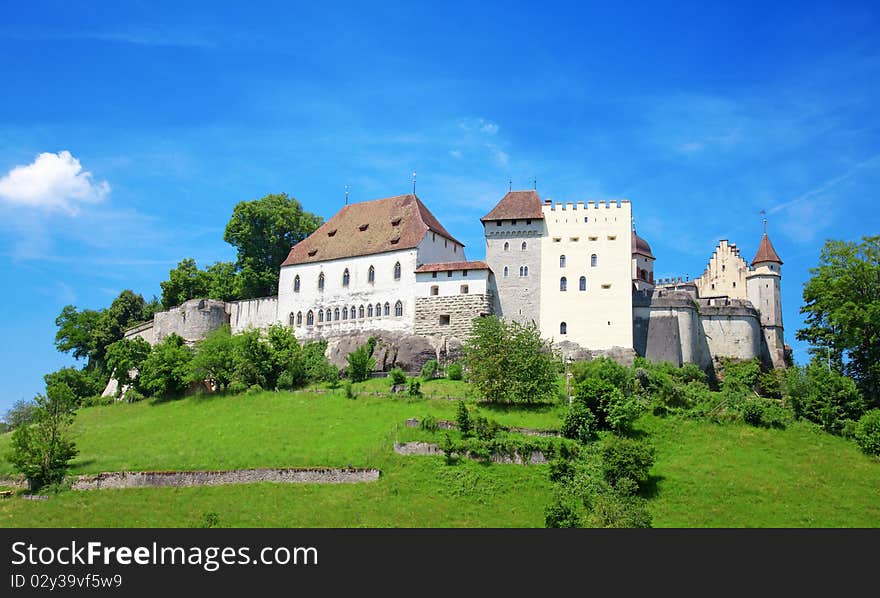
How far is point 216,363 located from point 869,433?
4034cm

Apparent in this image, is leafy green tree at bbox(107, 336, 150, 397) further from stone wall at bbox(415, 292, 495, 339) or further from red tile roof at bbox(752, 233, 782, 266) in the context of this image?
red tile roof at bbox(752, 233, 782, 266)

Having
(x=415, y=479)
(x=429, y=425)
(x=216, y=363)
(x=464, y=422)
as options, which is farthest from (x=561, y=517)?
(x=216, y=363)

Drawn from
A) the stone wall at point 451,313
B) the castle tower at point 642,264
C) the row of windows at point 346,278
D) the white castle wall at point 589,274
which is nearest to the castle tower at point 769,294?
the castle tower at point 642,264

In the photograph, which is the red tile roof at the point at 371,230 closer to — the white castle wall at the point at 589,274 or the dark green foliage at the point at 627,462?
the white castle wall at the point at 589,274

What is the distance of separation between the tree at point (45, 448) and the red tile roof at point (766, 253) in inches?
1984

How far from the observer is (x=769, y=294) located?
243 feet

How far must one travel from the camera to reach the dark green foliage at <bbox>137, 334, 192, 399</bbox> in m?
67.3

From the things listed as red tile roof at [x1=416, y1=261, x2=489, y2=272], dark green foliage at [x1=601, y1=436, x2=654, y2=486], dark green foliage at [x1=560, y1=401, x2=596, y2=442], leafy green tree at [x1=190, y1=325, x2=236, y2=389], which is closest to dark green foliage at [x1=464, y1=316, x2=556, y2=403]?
dark green foliage at [x1=560, y1=401, x2=596, y2=442]

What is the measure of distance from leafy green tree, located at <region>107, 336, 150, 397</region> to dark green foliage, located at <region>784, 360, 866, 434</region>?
4458 cm

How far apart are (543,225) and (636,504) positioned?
3180 cm

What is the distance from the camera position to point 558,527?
38.5 metres

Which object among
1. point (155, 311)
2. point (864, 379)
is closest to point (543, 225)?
point (864, 379)

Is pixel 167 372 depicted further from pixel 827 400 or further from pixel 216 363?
pixel 827 400
